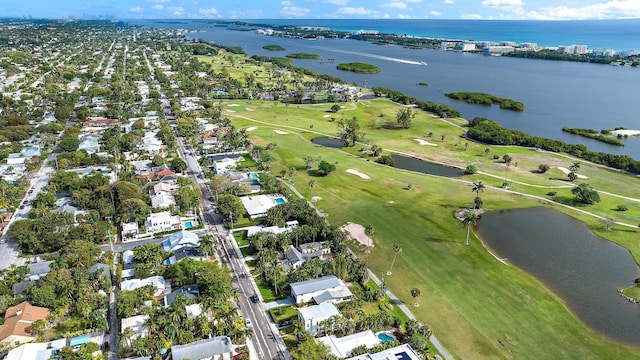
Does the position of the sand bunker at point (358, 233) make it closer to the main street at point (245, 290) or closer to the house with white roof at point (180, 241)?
the main street at point (245, 290)

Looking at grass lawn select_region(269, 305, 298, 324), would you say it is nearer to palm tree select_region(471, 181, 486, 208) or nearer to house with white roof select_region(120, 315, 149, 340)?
house with white roof select_region(120, 315, 149, 340)

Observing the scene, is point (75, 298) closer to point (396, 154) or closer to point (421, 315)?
point (421, 315)

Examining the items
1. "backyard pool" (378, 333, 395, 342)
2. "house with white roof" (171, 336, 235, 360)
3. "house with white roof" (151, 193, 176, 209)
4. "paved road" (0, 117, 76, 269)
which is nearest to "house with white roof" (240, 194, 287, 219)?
"house with white roof" (151, 193, 176, 209)

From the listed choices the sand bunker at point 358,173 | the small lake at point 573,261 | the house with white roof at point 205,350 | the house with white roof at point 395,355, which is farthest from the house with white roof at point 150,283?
the sand bunker at point 358,173

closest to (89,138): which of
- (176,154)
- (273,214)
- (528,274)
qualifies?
(176,154)

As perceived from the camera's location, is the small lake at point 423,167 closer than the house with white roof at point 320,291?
No

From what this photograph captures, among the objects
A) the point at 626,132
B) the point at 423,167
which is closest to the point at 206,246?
the point at 423,167
